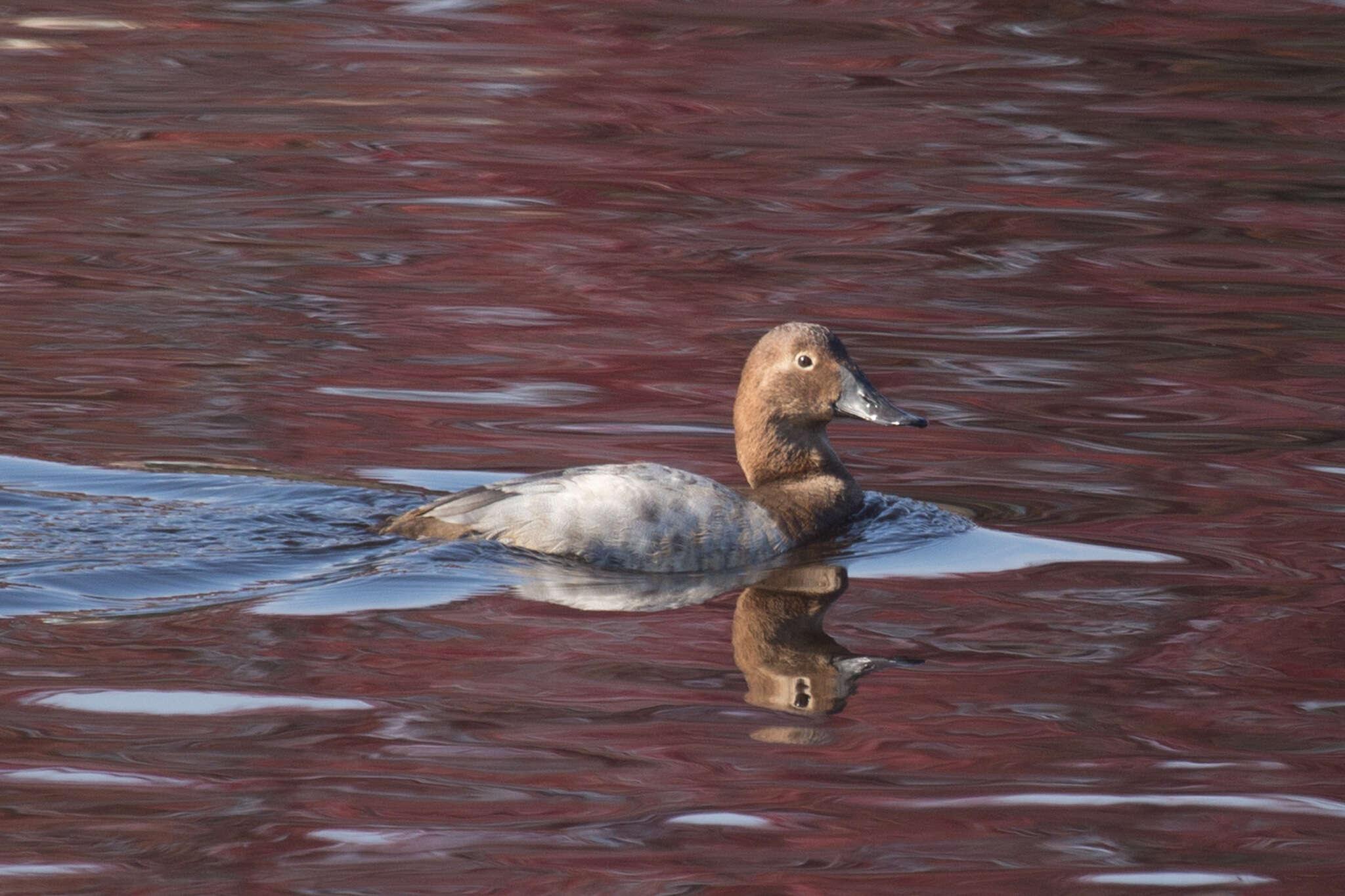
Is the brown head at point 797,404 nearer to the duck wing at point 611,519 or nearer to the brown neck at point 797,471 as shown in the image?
the brown neck at point 797,471

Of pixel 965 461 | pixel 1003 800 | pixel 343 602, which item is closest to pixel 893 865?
pixel 1003 800

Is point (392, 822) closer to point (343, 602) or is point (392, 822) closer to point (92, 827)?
point (92, 827)

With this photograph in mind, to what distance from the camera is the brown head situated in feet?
22.8

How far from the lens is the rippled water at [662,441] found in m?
4.27

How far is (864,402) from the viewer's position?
274 inches

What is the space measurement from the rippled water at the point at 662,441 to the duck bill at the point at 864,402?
0.33 m

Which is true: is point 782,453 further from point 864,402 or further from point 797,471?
point 864,402

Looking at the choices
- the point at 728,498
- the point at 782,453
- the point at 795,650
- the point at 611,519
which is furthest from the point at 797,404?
the point at 795,650

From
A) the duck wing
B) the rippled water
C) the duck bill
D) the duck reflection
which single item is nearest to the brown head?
the duck bill

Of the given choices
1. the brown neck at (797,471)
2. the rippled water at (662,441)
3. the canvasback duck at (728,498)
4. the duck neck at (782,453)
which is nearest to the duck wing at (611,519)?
the canvasback duck at (728,498)

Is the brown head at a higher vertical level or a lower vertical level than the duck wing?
higher

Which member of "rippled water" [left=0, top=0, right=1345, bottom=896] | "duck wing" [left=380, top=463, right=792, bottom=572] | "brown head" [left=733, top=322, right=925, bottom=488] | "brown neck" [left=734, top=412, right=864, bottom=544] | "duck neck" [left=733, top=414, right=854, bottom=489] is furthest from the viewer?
"duck neck" [left=733, top=414, right=854, bottom=489]

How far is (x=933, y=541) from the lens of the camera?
6.60m

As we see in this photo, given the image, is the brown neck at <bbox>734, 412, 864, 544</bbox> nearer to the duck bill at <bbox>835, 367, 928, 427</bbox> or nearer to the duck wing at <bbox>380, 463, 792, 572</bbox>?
the duck bill at <bbox>835, 367, 928, 427</bbox>
